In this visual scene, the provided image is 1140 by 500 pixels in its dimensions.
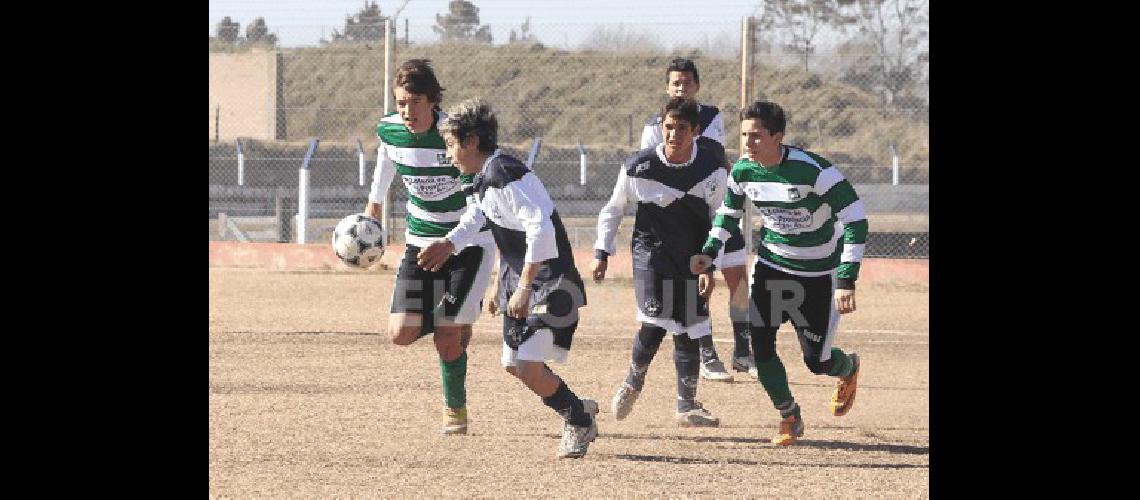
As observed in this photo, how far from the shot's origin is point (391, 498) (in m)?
6.60

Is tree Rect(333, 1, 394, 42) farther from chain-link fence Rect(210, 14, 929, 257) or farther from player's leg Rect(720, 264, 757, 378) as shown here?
player's leg Rect(720, 264, 757, 378)

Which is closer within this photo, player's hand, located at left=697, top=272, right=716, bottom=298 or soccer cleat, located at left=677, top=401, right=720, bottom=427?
player's hand, located at left=697, top=272, right=716, bottom=298

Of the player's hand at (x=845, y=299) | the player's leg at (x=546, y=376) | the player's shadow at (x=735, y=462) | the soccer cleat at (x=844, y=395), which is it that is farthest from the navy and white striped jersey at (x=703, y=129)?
the player's shadow at (x=735, y=462)

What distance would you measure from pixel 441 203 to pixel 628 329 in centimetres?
529

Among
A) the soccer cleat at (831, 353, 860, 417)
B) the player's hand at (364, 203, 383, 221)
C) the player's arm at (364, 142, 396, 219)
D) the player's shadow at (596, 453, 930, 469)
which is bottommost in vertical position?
the player's shadow at (596, 453, 930, 469)

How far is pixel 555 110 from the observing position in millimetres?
44312

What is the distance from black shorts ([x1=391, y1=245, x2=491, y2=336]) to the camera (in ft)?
27.1

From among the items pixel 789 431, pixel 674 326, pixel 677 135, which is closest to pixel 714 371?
pixel 674 326

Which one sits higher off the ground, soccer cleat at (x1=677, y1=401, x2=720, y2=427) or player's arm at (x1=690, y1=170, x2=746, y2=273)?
player's arm at (x1=690, y1=170, x2=746, y2=273)

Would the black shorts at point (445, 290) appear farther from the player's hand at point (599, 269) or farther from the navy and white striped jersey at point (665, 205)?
the navy and white striped jersey at point (665, 205)

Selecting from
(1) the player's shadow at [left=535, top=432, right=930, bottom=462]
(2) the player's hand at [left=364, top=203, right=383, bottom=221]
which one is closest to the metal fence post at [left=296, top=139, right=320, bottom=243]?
(2) the player's hand at [left=364, top=203, right=383, bottom=221]

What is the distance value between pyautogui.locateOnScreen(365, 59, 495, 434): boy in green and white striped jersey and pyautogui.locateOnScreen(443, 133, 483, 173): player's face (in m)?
0.66

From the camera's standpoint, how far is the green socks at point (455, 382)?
828cm

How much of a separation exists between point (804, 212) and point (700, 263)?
2.19 ft
